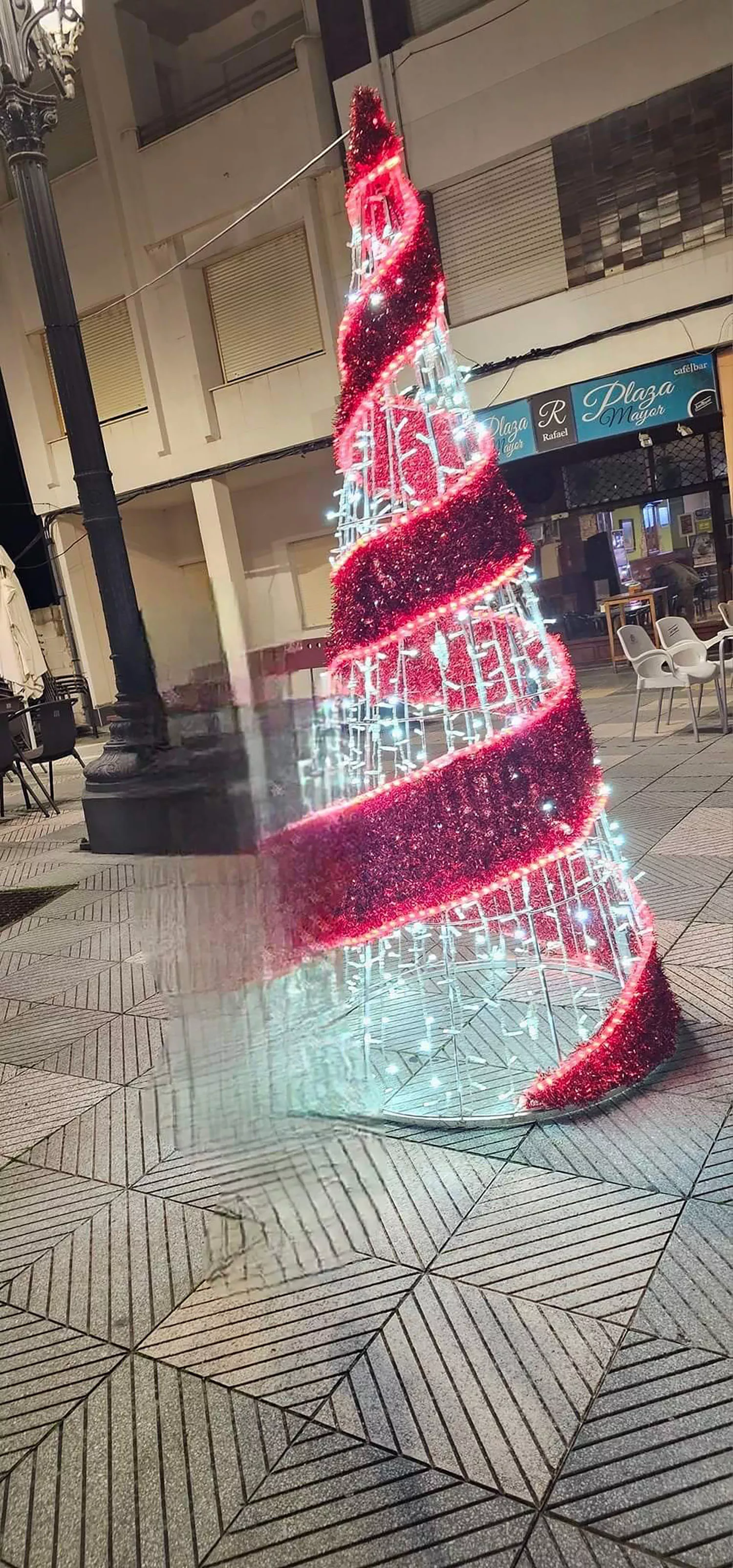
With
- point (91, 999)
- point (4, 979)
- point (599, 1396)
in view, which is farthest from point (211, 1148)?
point (4, 979)

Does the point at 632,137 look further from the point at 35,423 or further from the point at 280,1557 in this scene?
the point at 280,1557

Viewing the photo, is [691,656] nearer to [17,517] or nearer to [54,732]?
[54,732]

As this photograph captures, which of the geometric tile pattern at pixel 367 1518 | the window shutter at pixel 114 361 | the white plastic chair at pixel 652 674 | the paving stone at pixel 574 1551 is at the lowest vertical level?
the paving stone at pixel 574 1551

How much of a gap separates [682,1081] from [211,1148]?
6.34 feet

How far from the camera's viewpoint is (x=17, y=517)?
15.2 m

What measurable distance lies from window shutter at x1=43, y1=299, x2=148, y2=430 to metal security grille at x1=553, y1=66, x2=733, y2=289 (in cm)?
605

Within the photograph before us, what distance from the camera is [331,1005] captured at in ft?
4.28

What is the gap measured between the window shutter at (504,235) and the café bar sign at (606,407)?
1167 mm

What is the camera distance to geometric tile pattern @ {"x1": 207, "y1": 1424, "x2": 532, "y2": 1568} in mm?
1518

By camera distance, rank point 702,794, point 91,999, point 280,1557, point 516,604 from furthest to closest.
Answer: point 702,794
point 91,999
point 516,604
point 280,1557

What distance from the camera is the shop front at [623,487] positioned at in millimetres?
10438

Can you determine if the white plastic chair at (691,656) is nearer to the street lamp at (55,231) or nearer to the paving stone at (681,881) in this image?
the paving stone at (681,881)

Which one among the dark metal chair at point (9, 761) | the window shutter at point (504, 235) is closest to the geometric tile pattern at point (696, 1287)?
the dark metal chair at point (9, 761)

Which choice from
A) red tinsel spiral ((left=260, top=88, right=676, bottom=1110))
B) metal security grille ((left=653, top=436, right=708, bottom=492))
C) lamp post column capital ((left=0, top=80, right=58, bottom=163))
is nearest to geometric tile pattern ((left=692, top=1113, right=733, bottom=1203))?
red tinsel spiral ((left=260, top=88, right=676, bottom=1110))
